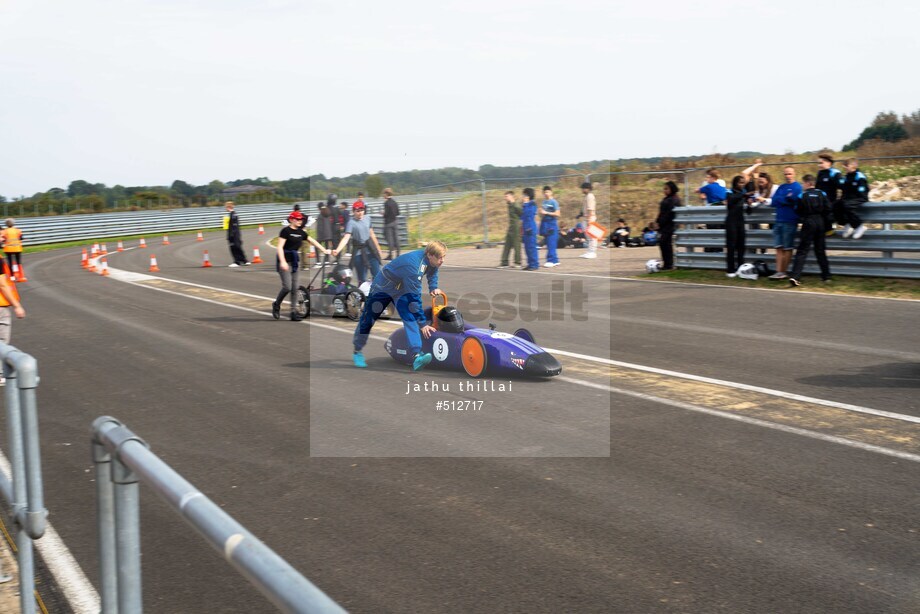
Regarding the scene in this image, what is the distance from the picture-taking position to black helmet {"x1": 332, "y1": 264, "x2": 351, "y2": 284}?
619 inches

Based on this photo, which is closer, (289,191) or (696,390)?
(696,390)

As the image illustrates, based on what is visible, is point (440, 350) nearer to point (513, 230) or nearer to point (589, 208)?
point (513, 230)

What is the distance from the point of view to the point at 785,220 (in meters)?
16.1

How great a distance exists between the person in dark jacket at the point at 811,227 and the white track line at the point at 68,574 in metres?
13.6

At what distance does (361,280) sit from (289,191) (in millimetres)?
58357

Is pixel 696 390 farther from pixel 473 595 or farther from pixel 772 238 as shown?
pixel 772 238

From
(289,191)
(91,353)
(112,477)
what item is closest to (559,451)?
(112,477)

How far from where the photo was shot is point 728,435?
729 centimetres

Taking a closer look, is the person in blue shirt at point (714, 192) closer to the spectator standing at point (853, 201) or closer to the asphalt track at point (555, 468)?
the spectator standing at point (853, 201)

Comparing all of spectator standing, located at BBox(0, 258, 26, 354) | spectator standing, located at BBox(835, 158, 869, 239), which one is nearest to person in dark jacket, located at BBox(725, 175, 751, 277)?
spectator standing, located at BBox(835, 158, 869, 239)

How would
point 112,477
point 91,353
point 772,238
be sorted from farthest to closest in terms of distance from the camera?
point 772,238 → point 91,353 → point 112,477

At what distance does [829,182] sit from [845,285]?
6.39 ft

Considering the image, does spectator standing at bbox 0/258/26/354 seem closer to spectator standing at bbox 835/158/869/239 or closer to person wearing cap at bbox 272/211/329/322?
person wearing cap at bbox 272/211/329/322

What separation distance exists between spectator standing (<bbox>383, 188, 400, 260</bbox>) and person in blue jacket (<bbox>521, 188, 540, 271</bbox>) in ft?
16.6
